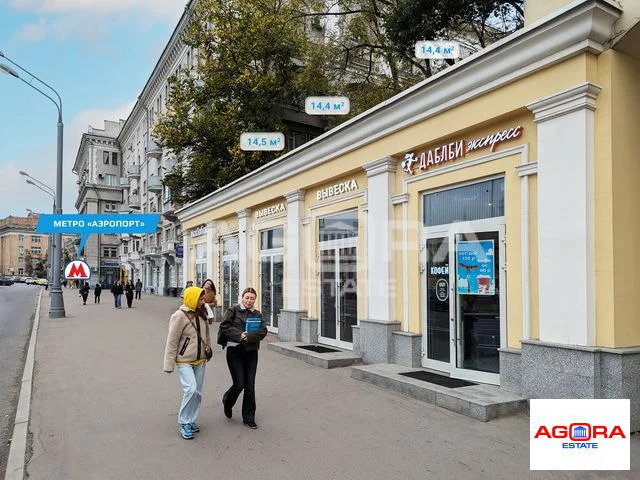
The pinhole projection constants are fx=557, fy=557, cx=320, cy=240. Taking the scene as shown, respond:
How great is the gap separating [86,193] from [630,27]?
76605mm

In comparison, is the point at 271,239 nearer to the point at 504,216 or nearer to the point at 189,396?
the point at 504,216

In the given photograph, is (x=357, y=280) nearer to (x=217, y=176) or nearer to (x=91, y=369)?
(x=91, y=369)

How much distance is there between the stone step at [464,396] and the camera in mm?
6051

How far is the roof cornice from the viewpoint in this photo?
5844mm

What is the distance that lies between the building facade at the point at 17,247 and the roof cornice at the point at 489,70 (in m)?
149

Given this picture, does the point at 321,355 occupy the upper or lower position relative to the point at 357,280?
lower

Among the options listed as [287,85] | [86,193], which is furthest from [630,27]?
[86,193]

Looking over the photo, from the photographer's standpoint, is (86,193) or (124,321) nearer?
(124,321)

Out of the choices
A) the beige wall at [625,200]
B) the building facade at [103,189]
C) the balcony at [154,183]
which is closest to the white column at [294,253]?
the beige wall at [625,200]

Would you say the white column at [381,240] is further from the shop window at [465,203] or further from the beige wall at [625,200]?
the beige wall at [625,200]

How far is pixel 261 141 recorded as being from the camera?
48.5ft

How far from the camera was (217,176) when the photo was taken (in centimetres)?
2302

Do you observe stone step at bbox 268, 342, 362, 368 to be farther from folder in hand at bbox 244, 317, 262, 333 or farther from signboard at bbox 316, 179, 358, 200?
folder in hand at bbox 244, 317, 262, 333

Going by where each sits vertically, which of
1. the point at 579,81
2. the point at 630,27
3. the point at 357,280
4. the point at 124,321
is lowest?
the point at 124,321
